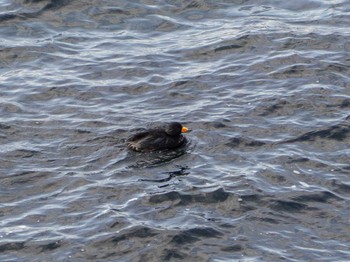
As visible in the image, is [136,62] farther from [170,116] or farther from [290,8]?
[290,8]

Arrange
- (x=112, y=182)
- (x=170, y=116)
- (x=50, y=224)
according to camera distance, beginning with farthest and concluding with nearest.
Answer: (x=170, y=116) → (x=112, y=182) → (x=50, y=224)

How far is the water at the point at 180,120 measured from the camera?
14.9 metres

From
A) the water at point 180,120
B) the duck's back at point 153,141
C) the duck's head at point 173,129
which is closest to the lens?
the water at point 180,120

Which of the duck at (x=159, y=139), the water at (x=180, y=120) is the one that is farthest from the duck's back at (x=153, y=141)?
the water at (x=180, y=120)

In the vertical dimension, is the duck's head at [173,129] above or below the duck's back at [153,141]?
above

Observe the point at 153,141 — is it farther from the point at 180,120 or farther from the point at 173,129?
the point at 180,120

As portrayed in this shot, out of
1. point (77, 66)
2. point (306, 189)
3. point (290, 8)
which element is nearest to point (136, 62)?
point (77, 66)

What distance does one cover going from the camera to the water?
48.9ft

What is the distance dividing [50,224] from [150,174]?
2.29 meters

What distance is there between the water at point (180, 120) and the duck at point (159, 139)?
0.16 m

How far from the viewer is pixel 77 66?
21578mm

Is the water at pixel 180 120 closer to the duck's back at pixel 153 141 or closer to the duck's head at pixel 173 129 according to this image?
the duck's back at pixel 153 141

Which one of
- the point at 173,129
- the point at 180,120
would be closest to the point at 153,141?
the point at 173,129

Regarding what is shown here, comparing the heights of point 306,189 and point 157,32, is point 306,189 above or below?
below
